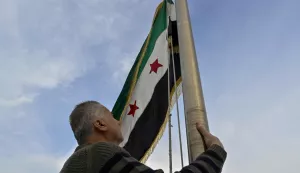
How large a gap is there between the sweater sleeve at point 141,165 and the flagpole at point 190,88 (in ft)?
1.65

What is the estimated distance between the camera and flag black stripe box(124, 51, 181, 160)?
491 centimetres

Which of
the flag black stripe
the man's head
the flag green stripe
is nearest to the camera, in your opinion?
the man's head

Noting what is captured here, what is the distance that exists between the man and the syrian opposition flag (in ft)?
8.45

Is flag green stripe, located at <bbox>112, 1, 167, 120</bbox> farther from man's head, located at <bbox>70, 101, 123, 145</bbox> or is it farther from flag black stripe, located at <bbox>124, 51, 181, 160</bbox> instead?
man's head, located at <bbox>70, 101, 123, 145</bbox>

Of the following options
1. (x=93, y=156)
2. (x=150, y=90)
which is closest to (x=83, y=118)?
(x=93, y=156)

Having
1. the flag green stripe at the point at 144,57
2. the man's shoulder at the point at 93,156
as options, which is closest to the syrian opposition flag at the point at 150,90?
the flag green stripe at the point at 144,57

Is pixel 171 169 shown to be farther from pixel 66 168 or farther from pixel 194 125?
pixel 66 168

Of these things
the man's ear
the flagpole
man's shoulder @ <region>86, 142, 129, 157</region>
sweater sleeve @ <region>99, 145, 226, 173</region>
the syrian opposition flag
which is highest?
the syrian opposition flag

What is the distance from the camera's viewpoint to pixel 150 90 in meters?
A: 5.32

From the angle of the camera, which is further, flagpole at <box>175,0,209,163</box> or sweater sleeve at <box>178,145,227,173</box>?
flagpole at <box>175,0,209,163</box>

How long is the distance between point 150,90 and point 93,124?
10.7 ft

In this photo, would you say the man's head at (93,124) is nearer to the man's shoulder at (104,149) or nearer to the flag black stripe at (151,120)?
the man's shoulder at (104,149)

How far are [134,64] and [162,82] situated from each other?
3.23ft

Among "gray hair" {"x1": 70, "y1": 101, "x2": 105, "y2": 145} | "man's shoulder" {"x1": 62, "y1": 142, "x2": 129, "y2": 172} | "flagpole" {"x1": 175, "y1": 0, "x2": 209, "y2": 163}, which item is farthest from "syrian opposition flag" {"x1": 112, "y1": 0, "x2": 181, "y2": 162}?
"man's shoulder" {"x1": 62, "y1": 142, "x2": 129, "y2": 172}
